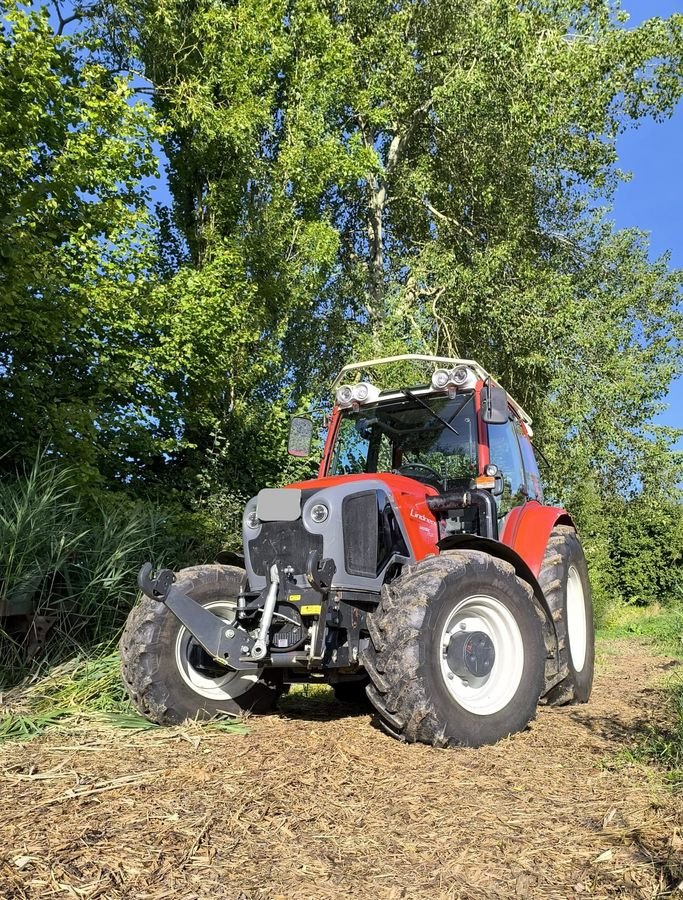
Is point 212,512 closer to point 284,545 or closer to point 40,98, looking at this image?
point 40,98

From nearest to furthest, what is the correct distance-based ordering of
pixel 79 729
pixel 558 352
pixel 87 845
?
1. pixel 87 845
2. pixel 79 729
3. pixel 558 352

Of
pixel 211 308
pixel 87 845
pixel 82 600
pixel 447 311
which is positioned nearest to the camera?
pixel 87 845

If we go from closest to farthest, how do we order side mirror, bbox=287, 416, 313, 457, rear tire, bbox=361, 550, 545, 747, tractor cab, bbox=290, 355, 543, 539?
1. rear tire, bbox=361, 550, 545, 747
2. tractor cab, bbox=290, 355, 543, 539
3. side mirror, bbox=287, 416, 313, 457

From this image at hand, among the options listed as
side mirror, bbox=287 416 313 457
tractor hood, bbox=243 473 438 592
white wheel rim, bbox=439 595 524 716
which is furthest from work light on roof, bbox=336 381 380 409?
white wheel rim, bbox=439 595 524 716

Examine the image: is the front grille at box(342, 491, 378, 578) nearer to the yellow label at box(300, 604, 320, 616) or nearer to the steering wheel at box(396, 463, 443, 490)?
the yellow label at box(300, 604, 320, 616)

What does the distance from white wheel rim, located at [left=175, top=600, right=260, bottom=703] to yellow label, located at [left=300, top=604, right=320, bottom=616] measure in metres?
0.70

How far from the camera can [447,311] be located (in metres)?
17.1

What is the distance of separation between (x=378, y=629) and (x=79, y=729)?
1.93 m

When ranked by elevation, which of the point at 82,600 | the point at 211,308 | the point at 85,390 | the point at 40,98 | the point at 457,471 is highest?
the point at 40,98

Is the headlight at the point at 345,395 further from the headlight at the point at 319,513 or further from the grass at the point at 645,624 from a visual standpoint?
the grass at the point at 645,624

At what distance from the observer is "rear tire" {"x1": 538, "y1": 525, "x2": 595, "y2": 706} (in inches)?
221

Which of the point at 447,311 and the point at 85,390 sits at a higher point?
the point at 447,311

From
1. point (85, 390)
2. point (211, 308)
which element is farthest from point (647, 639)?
point (85, 390)

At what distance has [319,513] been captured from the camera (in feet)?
15.1
